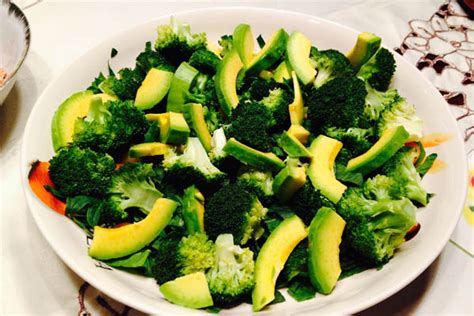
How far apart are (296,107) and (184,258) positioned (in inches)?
18.2

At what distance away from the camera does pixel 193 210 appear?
3.31 feet

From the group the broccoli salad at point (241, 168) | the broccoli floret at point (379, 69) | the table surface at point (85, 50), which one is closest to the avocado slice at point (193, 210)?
the broccoli salad at point (241, 168)

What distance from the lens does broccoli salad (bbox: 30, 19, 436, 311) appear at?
94cm

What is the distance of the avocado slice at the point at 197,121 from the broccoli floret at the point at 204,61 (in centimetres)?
17

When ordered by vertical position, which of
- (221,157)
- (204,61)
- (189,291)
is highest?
(204,61)

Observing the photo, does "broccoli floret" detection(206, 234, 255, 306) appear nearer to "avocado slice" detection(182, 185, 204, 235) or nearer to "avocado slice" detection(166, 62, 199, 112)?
"avocado slice" detection(182, 185, 204, 235)

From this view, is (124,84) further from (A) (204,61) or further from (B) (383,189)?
(B) (383,189)

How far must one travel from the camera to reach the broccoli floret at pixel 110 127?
3.60 ft

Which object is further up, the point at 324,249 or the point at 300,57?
the point at 300,57

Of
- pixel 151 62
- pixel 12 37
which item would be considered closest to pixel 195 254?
pixel 151 62

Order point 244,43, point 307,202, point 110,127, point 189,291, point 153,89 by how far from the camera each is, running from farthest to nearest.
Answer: point 244,43, point 153,89, point 110,127, point 307,202, point 189,291

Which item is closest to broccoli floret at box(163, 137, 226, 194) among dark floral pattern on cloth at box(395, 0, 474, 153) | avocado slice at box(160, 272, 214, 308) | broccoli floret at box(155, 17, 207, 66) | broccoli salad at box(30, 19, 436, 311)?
broccoli salad at box(30, 19, 436, 311)

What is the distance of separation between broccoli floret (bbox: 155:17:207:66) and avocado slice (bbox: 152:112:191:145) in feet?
0.80

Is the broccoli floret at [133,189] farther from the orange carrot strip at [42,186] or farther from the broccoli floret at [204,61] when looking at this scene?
the broccoli floret at [204,61]
